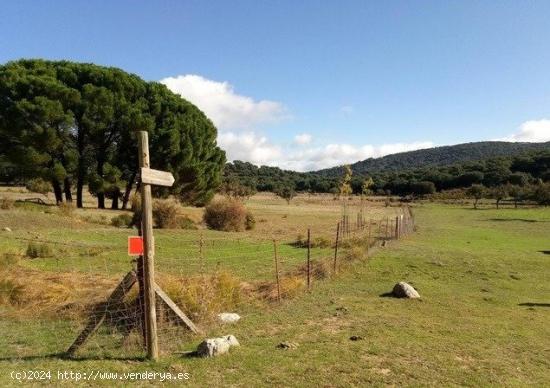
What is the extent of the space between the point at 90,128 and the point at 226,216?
524 inches

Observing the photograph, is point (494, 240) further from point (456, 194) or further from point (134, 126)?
point (456, 194)

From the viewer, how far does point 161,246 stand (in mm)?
21266

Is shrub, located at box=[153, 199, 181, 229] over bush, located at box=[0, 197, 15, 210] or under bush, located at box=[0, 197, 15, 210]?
under

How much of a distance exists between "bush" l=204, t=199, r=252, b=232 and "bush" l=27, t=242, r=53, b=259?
16.3 metres

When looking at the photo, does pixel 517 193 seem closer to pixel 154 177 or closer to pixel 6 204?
pixel 6 204

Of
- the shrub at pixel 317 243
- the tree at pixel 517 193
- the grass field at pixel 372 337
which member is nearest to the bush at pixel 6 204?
the grass field at pixel 372 337

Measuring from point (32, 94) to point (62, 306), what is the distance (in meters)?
29.2

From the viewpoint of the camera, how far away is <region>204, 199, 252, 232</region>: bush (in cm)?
3306

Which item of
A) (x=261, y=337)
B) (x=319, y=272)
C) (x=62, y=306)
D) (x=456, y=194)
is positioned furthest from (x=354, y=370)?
(x=456, y=194)

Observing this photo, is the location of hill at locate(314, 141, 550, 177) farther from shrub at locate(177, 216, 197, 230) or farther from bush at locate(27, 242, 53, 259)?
bush at locate(27, 242, 53, 259)

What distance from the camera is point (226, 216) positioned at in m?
33.2

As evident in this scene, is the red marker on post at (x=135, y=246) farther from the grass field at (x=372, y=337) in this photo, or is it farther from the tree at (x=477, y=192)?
the tree at (x=477, y=192)

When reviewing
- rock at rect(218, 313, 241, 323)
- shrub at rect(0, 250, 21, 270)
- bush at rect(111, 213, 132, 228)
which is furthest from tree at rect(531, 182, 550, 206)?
shrub at rect(0, 250, 21, 270)

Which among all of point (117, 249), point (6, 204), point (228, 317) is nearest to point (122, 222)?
point (6, 204)
